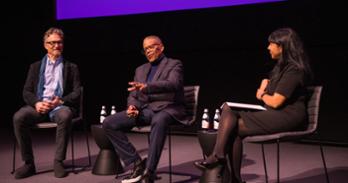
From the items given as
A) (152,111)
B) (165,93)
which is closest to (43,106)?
(152,111)

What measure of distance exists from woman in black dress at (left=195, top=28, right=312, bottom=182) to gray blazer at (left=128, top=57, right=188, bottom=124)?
1.99 feet

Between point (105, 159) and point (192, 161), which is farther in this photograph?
point (192, 161)

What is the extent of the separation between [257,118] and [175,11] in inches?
114

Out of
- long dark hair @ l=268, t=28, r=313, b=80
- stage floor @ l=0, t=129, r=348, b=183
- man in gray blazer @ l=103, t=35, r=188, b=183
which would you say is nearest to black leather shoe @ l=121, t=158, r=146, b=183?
man in gray blazer @ l=103, t=35, r=188, b=183

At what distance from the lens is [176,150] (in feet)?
16.2

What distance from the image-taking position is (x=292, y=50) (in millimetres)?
3025

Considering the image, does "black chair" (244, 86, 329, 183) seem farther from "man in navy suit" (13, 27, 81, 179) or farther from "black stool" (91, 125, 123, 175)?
"man in navy suit" (13, 27, 81, 179)

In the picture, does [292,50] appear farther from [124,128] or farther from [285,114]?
[124,128]

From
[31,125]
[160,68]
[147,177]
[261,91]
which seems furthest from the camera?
[31,125]

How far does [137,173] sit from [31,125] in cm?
108

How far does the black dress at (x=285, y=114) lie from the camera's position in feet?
9.61

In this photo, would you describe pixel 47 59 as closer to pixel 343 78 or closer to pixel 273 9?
pixel 273 9

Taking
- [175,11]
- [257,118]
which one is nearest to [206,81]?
[175,11]

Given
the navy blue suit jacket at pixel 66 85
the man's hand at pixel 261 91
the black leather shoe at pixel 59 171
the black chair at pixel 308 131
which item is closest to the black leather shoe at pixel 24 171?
the black leather shoe at pixel 59 171
